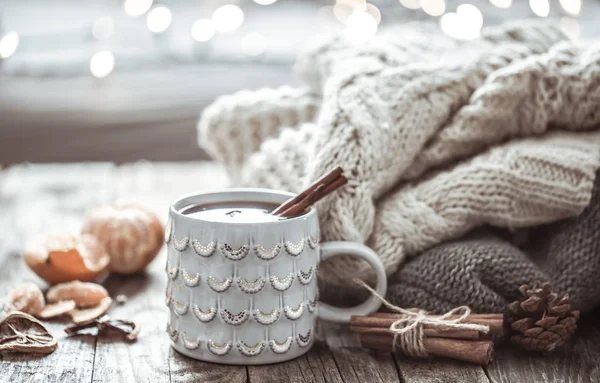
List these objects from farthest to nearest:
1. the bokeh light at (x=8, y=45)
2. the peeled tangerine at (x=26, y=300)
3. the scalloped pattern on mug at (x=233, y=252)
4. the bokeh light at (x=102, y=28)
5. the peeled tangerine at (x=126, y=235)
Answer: the bokeh light at (x=102, y=28)
the bokeh light at (x=8, y=45)
the peeled tangerine at (x=126, y=235)
the peeled tangerine at (x=26, y=300)
the scalloped pattern on mug at (x=233, y=252)

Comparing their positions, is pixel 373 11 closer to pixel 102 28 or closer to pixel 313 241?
pixel 102 28

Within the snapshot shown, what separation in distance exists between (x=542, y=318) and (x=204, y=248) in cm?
33

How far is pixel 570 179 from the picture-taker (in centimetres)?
77

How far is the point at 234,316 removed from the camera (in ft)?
2.27

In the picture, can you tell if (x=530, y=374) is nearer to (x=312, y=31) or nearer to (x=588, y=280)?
(x=588, y=280)

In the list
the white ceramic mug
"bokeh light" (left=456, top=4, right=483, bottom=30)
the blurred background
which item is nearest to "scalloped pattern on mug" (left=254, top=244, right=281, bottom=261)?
the white ceramic mug

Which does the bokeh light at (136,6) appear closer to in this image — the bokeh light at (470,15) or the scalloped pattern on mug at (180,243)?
the bokeh light at (470,15)

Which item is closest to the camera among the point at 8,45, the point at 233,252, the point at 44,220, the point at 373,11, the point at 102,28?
the point at 233,252

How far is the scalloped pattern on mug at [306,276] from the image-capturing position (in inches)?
28.0

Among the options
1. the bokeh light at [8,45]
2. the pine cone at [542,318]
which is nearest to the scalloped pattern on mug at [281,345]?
the pine cone at [542,318]

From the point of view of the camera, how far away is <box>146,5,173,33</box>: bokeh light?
1785mm

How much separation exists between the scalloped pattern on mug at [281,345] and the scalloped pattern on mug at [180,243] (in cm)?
12

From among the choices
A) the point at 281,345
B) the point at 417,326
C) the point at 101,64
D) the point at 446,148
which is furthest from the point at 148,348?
the point at 101,64

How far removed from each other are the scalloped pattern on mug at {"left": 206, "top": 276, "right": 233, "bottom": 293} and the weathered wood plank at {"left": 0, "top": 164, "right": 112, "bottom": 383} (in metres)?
0.14
